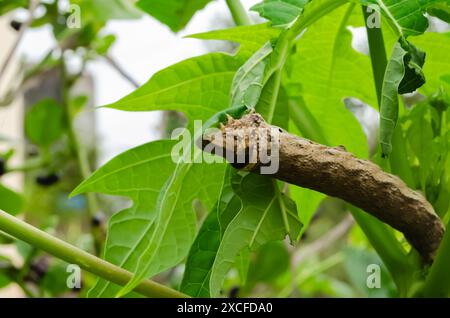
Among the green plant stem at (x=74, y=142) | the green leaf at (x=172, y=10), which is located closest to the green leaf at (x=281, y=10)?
the green leaf at (x=172, y=10)

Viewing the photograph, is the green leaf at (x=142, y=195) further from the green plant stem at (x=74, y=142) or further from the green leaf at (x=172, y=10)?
the green plant stem at (x=74, y=142)

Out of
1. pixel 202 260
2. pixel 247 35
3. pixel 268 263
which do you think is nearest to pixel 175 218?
pixel 202 260

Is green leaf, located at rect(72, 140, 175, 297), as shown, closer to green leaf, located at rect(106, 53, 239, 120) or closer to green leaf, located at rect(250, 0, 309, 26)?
green leaf, located at rect(106, 53, 239, 120)

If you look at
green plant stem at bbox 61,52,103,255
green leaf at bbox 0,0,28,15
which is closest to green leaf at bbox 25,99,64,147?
green plant stem at bbox 61,52,103,255

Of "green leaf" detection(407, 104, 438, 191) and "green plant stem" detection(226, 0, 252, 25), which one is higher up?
"green plant stem" detection(226, 0, 252, 25)

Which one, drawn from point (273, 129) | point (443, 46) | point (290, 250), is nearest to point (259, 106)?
point (273, 129)
